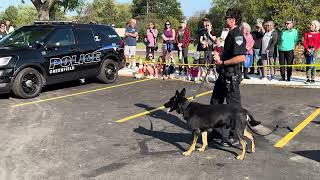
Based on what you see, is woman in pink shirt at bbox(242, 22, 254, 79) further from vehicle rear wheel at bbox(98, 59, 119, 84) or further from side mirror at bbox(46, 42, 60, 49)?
side mirror at bbox(46, 42, 60, 49)

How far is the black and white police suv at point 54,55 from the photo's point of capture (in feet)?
32.4

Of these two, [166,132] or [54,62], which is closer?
[166,132]

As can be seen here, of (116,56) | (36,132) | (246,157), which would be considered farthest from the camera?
(116,56)

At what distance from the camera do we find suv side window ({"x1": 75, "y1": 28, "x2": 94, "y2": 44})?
451 inches

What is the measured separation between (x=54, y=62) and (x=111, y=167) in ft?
18.2

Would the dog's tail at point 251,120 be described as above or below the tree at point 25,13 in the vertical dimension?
below

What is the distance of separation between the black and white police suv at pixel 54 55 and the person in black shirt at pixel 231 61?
16.7ft

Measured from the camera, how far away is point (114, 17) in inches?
3019

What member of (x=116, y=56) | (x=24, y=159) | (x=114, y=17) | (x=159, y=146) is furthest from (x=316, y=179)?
(x=114, y=17)

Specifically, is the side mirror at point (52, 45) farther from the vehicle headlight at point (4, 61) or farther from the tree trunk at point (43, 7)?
the tree trunk at point (43, 7)

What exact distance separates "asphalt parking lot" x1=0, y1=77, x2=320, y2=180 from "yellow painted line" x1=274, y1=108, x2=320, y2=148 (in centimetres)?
7

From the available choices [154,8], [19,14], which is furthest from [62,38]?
[154,8]

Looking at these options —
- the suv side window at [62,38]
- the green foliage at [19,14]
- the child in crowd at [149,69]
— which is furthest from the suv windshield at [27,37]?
the green foliage at [19,14]

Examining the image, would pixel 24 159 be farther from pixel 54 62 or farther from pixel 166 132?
pixel 54 62
